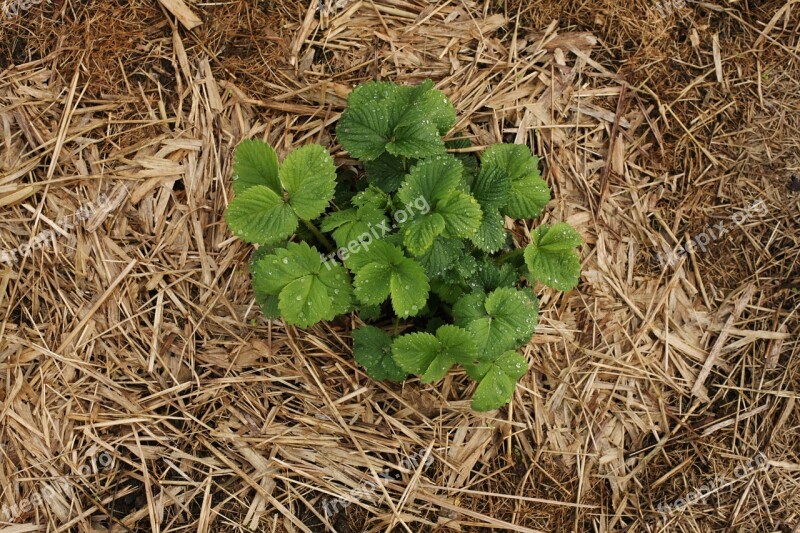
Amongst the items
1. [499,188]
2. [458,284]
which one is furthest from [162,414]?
[499,188]

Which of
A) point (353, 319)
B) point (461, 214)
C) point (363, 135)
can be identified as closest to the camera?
point (461, 214)

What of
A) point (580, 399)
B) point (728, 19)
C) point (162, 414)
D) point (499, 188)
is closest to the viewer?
point (499, 188)

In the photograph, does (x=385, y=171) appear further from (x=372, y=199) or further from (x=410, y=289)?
(x=410, y=289)

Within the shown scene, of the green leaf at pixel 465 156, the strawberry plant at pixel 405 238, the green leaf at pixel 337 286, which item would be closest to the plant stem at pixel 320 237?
the strawberry plant at pixel 405 238

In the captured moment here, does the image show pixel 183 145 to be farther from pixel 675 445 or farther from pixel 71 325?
pixel 675 445

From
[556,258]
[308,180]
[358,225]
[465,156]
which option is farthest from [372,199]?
[556,258]

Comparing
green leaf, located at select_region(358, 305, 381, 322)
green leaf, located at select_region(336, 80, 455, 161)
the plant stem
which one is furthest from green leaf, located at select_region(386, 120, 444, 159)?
green leaf, located at select_region(358, 305, 381, 322)

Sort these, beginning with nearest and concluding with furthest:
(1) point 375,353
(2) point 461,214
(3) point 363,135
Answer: (2) point 461,214 → (3) point 363,135 → (1) point 375,353
